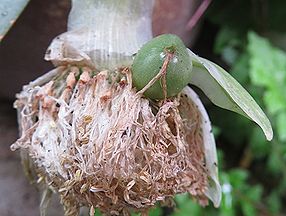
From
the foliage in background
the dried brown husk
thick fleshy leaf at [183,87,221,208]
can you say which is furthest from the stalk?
the foliage in background

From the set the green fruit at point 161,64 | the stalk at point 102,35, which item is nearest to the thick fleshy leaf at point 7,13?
the stalk at point 102,35

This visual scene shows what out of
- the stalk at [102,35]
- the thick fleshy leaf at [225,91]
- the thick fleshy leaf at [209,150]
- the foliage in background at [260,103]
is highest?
the stalk at [102,35]

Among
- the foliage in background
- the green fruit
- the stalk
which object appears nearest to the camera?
the green fruit

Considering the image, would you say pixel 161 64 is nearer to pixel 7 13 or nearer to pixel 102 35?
pixel 102 35

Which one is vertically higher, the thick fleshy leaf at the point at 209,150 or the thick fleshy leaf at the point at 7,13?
the thick fleshy leaf at the point at 7,13

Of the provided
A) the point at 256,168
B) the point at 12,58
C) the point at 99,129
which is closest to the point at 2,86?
the point at 12,58

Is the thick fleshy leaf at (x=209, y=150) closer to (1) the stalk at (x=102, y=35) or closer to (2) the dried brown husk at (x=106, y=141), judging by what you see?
(2) the dried brown husk at (x=106, y=141)

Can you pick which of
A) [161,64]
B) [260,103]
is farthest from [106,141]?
[260,103]

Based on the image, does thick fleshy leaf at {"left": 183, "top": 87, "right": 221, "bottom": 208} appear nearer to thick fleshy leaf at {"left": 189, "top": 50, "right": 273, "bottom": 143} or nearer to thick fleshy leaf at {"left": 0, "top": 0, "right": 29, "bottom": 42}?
thick fleshy leaf at {"left": 189, "top": 50, "right": 273, "bottom": 143}
